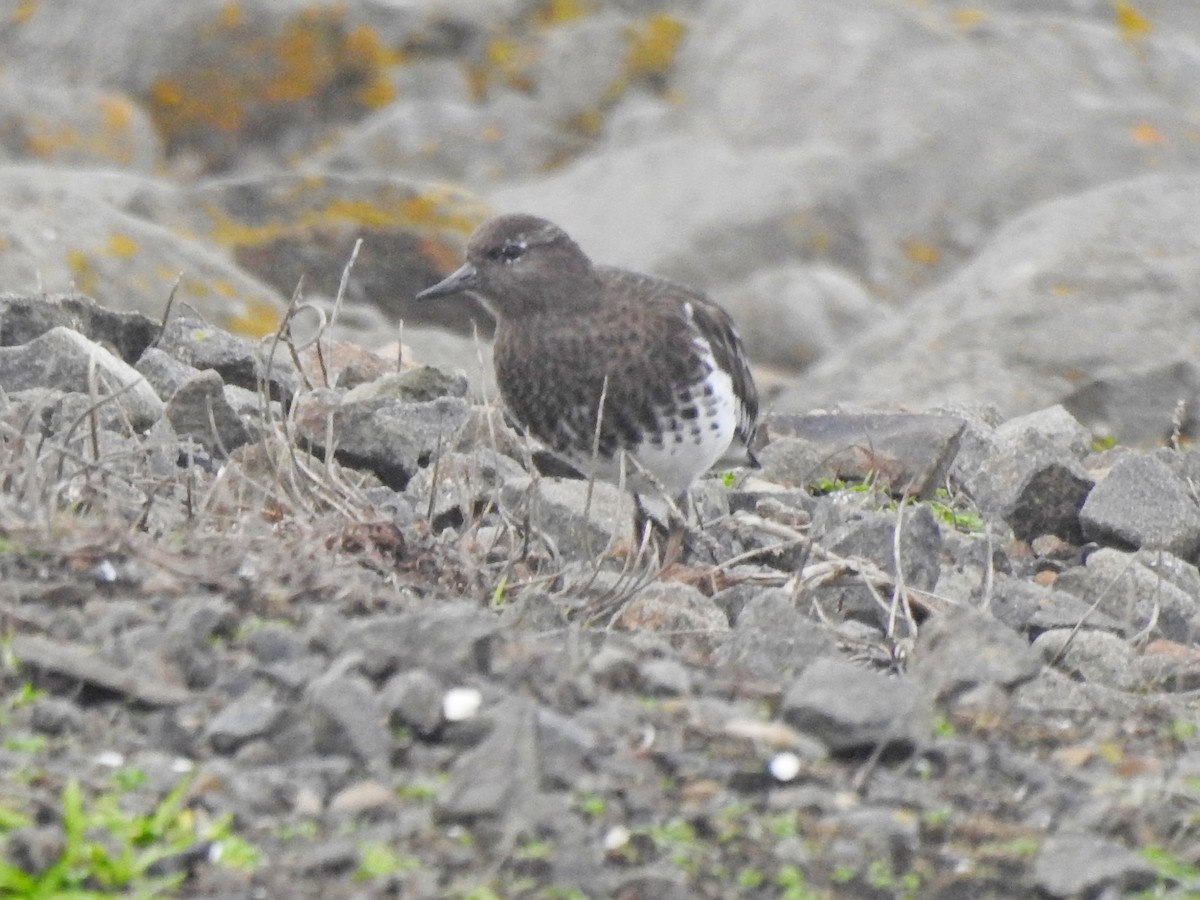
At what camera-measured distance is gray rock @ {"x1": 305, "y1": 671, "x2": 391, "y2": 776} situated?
3.81 meters

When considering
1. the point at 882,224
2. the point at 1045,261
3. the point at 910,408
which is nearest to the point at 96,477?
the point at 910,408

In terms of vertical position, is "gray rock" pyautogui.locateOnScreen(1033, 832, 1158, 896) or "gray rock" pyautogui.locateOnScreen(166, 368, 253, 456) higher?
"gray rock" pyautogui.locateOnScreen(1033, 832, 1158, 896)

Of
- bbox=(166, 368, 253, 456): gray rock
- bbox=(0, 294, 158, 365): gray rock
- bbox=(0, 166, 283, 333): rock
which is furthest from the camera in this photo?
bbox=(0, 166, 283, 333): rock

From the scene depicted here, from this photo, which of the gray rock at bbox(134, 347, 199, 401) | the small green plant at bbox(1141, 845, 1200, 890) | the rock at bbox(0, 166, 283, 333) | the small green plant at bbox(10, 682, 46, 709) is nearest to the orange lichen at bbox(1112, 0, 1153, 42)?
the rock at bbox(0, 166, 283, 333)

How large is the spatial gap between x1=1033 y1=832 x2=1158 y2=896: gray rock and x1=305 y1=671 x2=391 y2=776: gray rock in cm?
106

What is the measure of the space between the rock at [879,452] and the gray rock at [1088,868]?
3136mm

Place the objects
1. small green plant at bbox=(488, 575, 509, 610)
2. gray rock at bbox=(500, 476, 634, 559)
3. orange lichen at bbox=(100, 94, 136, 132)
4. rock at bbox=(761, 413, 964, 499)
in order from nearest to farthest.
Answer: small green plant at bbox=(488, 575, 509, 610)
gray rock at bbox=(500, 476, 634, 559)
rock at bbox=(761, 413, 964, 499)
orange lichen at bbox=(100, 94, 136, 132)

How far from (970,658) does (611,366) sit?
2.21m

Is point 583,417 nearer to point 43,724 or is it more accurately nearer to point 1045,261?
point 43,724

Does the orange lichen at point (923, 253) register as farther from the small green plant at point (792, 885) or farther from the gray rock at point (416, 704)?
the small green plant at point (792, 885)

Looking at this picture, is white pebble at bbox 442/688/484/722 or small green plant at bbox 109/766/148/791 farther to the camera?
white pebble at bbox 442/688/484/722

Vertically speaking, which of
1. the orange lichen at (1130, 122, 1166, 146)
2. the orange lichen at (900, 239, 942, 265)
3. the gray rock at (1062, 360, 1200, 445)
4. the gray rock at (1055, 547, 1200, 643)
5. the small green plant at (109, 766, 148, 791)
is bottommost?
the orange lichen at (900, 239, 942, 265)

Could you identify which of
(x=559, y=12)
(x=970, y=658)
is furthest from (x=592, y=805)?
(x=559, y=12)

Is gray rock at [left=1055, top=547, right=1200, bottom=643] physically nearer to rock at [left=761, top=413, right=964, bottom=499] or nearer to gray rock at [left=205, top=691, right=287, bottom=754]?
rock at [left=761, top=413, right=964, bottom=499]
